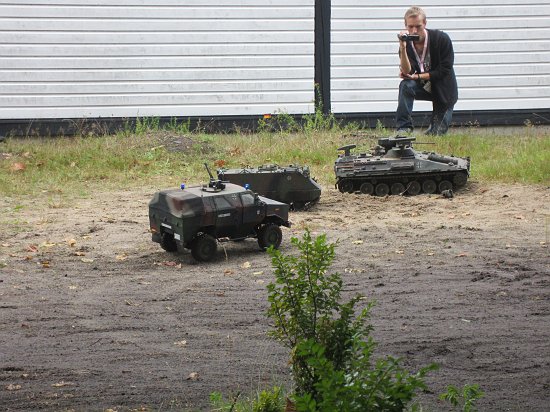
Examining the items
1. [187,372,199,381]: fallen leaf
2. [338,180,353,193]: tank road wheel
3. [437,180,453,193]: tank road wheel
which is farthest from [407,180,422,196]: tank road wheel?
[187,372,199,381]: fallen leaf

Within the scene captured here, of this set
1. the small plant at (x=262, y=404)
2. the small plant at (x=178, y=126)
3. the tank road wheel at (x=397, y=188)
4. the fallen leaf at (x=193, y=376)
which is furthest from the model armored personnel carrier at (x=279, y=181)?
the small plant at (x=262, y=404)

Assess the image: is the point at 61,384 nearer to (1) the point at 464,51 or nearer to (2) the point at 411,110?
(2) the point at 411,110

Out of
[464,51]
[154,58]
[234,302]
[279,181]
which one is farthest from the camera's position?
[464,51]

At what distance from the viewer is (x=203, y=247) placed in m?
10.1

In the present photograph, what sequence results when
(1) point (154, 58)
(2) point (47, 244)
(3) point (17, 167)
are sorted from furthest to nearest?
(1) point (154, 58) < (3) point (17, 167) < (2) point (47, 244)

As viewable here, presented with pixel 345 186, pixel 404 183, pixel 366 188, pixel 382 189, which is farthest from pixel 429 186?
pixel 345 186

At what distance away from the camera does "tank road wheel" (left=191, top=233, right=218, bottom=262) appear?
33.1 ft

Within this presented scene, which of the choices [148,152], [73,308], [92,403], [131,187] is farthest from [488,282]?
[148,152]

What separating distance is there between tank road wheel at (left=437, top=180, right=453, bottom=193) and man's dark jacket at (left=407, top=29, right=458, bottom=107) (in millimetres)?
4134

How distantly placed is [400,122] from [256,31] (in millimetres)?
3247

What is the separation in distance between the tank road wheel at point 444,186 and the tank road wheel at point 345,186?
1.18 meters

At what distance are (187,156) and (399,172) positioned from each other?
406 centimetres

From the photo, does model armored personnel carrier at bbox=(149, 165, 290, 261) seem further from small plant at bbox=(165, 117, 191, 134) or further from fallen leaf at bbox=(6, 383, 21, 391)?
small plant at bbox=(165, 117, 191, 134)

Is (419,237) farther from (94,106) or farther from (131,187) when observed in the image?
(94,106)
